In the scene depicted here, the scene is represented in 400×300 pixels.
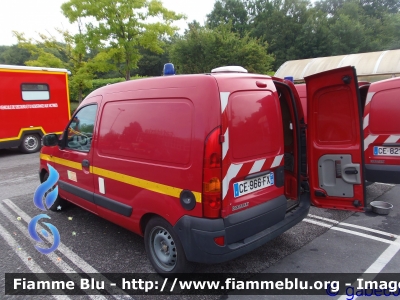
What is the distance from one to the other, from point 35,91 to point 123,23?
524 cm

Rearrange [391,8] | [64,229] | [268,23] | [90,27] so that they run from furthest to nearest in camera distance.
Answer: [391,8], [268,23], [90,27], [64,229]

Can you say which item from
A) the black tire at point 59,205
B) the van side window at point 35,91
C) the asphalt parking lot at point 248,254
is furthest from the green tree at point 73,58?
the asphalt parking lot at point 248,254

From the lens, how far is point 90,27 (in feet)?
44.2

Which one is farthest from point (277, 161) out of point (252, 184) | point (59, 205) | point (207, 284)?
point (59, 205)

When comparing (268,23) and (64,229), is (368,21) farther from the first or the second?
(64,229)

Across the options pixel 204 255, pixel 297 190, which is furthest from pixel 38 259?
pixel 297 190

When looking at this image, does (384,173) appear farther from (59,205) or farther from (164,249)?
(59,205)

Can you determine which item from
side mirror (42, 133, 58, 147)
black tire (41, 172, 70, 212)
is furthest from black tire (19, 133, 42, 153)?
side mirror (42, 133, 58, 147)

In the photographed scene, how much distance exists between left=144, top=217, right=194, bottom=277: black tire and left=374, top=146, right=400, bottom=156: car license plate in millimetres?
3635

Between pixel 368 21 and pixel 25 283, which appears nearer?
pixel 25 283

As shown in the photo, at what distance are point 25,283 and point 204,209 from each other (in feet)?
6.69

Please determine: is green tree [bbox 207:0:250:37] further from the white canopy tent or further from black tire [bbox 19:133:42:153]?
black tire [bbox 19:133:42:153]

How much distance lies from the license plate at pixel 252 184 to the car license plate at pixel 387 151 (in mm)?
2638

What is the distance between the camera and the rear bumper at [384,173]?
4.45 meters
